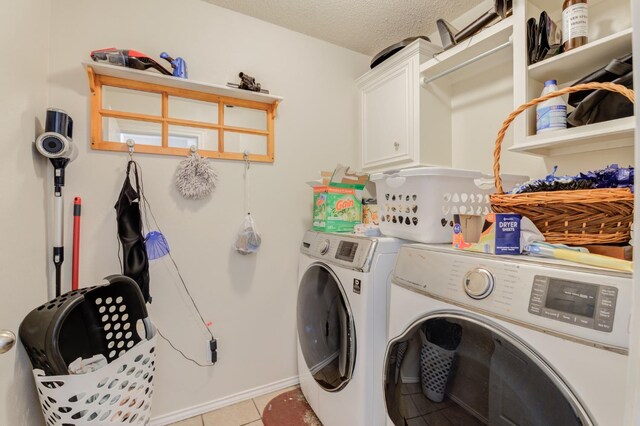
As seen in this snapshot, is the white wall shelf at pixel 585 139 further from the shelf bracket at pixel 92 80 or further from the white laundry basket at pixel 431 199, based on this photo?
the shelf bracket at pixel 92 80

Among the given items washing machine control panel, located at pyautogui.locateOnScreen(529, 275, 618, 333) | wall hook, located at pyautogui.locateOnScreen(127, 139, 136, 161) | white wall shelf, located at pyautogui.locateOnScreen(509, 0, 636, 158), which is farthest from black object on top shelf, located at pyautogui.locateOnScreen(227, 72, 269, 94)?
washing machine control panel, located at pyautogui.locateOnScreen(529, 275, 618, 333)

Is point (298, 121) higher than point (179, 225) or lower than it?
higher

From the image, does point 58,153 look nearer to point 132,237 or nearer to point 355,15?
point 132,237

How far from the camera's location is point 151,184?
1.54 m

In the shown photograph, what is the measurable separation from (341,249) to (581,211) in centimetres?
84

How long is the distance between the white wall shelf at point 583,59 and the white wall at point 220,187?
1.19m

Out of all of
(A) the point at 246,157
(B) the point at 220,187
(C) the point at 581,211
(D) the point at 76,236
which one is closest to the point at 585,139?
(C) the point at 581,211

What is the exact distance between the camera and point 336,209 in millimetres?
1621

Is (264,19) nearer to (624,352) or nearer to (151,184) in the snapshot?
(151,184)

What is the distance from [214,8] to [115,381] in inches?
75.5

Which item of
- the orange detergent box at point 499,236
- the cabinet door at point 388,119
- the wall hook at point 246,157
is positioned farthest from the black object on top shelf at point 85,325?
the cabinet door at point 388,119

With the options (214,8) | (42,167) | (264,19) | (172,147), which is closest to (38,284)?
(42,167)

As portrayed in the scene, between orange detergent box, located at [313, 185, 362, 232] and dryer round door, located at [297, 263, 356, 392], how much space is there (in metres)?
0.26

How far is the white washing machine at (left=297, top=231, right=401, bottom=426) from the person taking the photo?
3.75 ft
